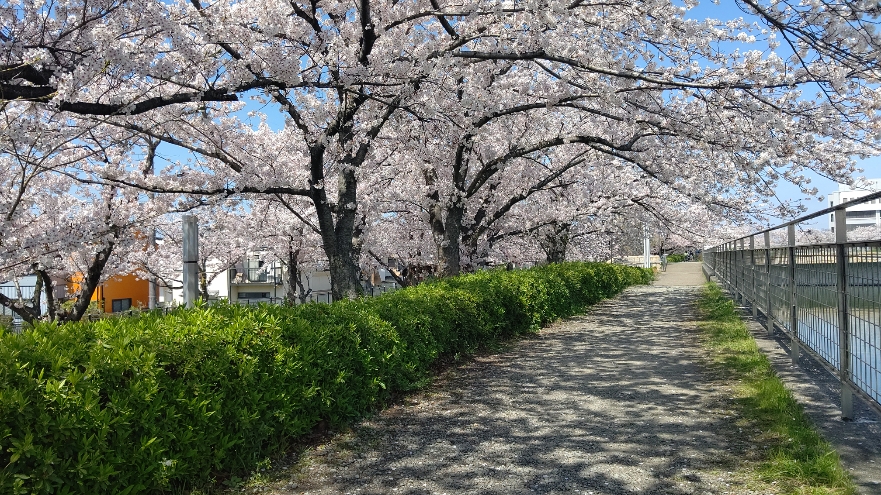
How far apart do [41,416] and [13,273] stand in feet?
41.9

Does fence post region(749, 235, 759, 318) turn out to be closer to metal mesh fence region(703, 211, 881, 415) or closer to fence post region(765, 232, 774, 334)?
fence post region(765, 232, 774, 334)

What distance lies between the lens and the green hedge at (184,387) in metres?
2.96

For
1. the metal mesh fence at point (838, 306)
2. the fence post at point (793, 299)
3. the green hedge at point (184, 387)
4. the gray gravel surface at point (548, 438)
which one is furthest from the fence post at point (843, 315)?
the green hedge at point (184, 387)

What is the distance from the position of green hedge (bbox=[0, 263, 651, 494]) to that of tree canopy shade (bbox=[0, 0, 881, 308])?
2440 millimetres

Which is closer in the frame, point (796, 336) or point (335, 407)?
point (335, 407)

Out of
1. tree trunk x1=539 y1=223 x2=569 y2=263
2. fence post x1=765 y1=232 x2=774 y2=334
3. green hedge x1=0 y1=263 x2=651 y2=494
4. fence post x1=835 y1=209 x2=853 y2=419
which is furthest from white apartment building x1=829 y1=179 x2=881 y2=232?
tree trunk x1=539 y1=223 x2=569 y2=263

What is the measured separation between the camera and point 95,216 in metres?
11.1

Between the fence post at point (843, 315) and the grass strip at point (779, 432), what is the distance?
1.01 feet

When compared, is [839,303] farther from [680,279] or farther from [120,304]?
[120,304]

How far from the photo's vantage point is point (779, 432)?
4.52 meters

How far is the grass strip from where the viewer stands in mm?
3541

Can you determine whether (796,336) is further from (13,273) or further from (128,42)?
(13,273)

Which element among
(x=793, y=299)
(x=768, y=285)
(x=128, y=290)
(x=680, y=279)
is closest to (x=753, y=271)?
(x=768, y=285)

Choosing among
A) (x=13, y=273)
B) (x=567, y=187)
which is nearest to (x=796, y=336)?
(x=567, y=187)
